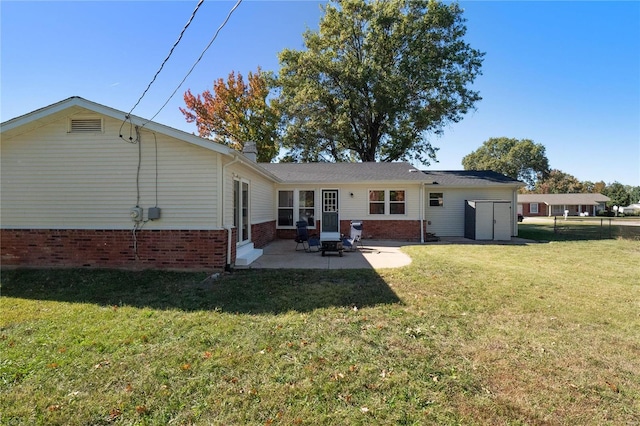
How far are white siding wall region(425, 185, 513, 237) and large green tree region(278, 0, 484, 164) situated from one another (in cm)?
881

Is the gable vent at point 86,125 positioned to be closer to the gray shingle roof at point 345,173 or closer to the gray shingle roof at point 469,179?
the gray shingle roof at point 345,173

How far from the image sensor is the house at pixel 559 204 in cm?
4850

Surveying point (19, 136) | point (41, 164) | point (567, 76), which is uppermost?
point (567, 76)

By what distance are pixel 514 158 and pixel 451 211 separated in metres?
64.7

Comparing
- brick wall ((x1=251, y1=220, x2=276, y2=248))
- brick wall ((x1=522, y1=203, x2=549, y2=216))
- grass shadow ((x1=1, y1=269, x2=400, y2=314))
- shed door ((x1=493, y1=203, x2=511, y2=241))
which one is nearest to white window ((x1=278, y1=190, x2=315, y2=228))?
brick wall ((x1=251, y1=220, x2=276, y2=248))

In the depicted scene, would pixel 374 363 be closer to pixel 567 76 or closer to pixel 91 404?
pixel 91 404

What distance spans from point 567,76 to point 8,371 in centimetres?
1782

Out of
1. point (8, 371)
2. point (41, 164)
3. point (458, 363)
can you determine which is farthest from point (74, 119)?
point (458, 363)

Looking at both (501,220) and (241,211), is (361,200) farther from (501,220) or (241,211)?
(501,220)

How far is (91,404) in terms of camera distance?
247 centimetres

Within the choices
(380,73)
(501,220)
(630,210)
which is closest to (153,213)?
(501,220)

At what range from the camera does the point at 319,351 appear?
3385mm

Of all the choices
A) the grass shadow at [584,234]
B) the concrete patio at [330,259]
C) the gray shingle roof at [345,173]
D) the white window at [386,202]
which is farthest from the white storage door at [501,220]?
the concrete patio at [330,259]

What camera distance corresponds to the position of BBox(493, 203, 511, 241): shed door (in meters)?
14.0
